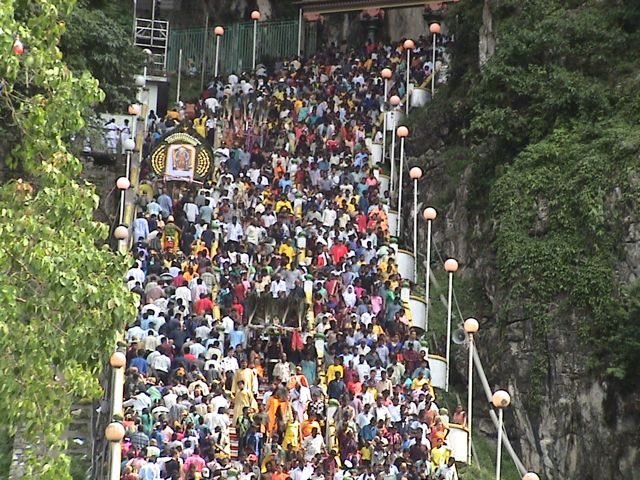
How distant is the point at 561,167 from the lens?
31469 mm

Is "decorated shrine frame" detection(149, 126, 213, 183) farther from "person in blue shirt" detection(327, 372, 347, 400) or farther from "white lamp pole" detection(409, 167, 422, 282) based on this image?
"person in blue shirt" detection(327, 372, 347, 400)

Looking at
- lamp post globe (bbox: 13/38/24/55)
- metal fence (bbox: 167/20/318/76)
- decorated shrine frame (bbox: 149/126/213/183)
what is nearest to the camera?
lamp post globe (bbox: 13/38/24/55)

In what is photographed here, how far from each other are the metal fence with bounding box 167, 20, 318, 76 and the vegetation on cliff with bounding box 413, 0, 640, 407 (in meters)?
12.2

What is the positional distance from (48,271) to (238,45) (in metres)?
33.3

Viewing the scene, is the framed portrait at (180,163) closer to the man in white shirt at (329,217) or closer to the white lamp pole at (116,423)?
the man in white shirt at (329,217)

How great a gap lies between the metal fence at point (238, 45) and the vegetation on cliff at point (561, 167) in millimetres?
12166

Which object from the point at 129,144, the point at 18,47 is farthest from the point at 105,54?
the point at 18,47

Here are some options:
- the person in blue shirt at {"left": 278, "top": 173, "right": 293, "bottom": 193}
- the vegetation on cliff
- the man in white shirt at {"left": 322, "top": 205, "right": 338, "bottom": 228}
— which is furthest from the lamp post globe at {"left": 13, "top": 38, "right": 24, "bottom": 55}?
the person in blue shirt at {"left": 278, "top": 173, "right": 293, "bottom": 193}

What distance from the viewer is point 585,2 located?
34750 mm

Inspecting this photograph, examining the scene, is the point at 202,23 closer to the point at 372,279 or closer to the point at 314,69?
the point at 314,69

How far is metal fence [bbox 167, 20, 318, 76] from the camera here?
46.9 m

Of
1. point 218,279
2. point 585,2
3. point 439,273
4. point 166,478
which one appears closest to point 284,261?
point 218,279

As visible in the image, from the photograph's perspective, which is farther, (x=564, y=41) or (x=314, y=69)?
(x=314, y=69)

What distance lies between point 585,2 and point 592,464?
12.1m
